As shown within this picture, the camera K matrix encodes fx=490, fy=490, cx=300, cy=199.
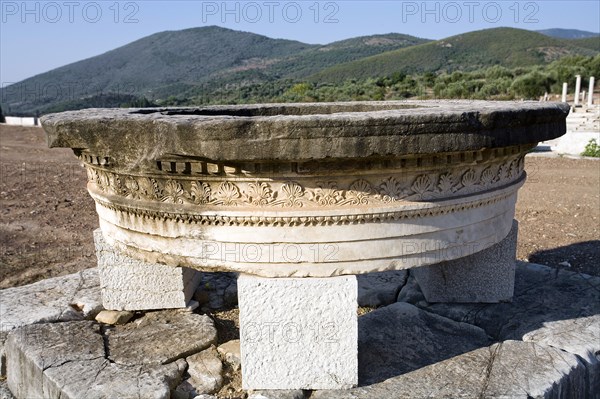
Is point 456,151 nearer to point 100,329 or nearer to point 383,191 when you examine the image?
point 383,191

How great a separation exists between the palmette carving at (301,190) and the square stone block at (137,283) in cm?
81

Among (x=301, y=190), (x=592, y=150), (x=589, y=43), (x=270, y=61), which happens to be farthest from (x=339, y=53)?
(x=301, y=190)

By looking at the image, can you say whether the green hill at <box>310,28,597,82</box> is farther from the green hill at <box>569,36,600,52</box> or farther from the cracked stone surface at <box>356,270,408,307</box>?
the cracked stone surface at <box>356,270,408,307</box>

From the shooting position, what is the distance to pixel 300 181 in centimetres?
240

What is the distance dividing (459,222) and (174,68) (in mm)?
93824

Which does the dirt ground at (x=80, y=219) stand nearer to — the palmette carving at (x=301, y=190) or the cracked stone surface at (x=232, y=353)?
the cracked stone surface at (x=232, y=353)

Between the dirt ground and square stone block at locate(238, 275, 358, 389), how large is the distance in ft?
11.3

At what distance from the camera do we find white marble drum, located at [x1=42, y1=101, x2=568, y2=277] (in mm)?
2223

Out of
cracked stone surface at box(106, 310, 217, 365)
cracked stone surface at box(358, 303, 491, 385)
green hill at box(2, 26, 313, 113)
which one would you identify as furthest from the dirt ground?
green hill at box(2, 26, 313, 113)

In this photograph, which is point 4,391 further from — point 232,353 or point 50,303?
point 232,353

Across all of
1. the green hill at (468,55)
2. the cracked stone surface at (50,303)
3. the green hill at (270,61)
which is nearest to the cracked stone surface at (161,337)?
the cracked stone surface at (50,303)

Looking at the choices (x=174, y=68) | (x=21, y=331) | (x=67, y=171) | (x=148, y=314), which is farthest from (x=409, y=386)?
(x=174, y=68)

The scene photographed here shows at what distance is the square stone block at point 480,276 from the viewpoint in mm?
3422

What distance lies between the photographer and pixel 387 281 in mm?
4148
